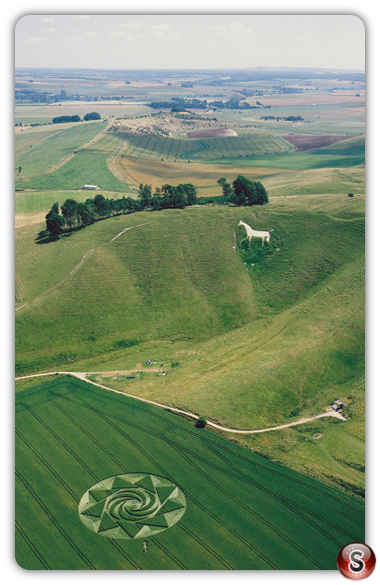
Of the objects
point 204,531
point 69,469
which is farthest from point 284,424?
point 69,469

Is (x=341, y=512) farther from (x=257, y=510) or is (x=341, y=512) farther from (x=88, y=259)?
(x=88, y=259)

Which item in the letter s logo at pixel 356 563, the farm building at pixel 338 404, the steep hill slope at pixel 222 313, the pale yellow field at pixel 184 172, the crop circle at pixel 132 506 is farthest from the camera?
the pale yellow field at pixel 184 172

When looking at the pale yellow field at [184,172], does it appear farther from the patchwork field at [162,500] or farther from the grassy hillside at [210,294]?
the patchwork field at [162,500]

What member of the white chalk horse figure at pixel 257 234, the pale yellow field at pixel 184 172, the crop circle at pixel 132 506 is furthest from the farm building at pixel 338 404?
the pale yellow field at pixel 184 172

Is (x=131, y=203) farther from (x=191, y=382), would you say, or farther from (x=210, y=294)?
(x=191, y=382)

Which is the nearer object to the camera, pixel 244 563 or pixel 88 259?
pixel 244 563

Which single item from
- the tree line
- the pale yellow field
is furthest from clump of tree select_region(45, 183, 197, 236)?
the pale yellow field
